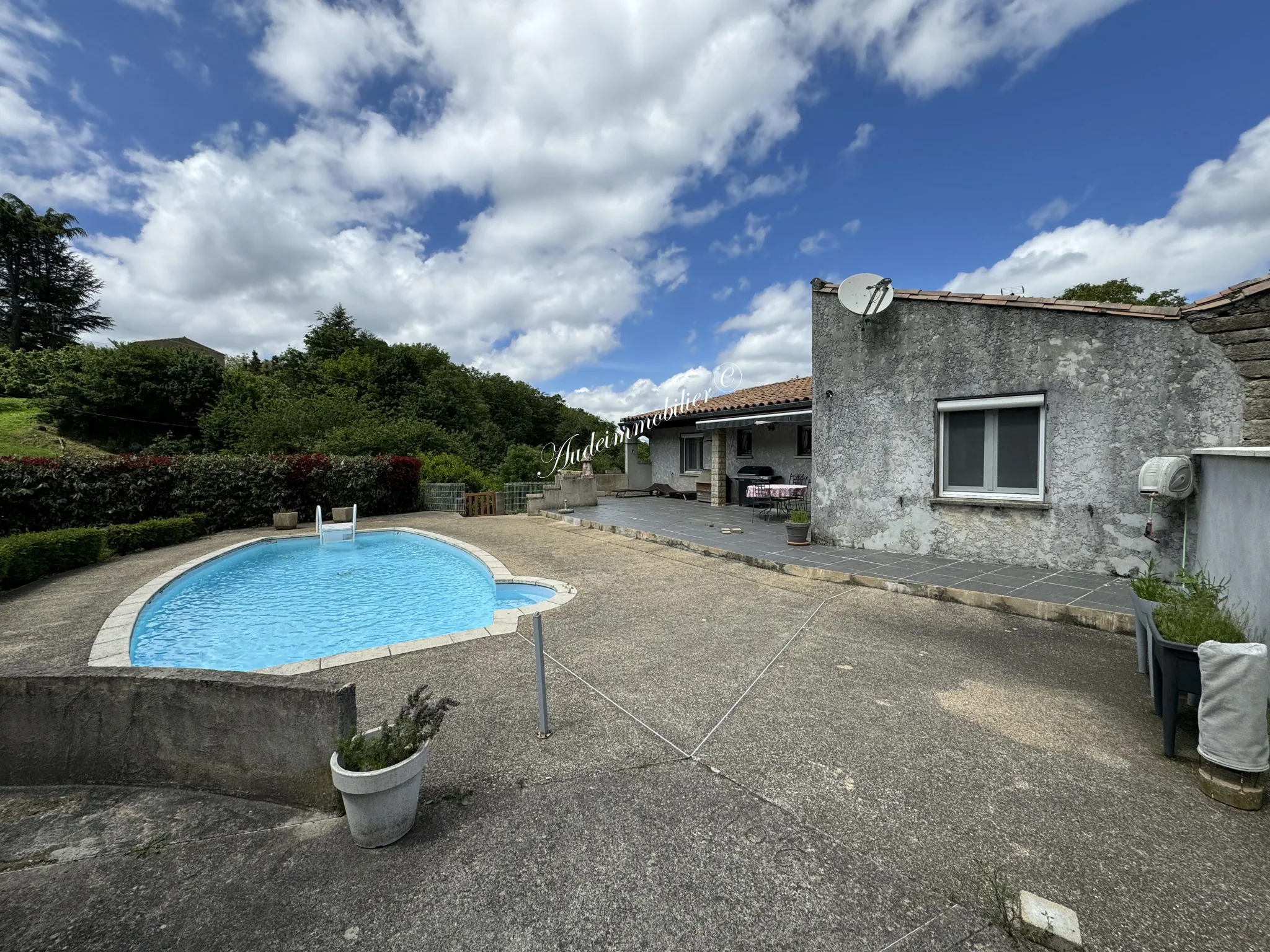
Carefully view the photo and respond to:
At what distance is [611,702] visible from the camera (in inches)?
150

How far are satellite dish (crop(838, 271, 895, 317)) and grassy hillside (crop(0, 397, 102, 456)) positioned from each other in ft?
97.9

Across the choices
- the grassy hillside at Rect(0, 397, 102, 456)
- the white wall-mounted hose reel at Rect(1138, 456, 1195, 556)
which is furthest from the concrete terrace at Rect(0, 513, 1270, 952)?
the grassy hillside at Rect(0, 397, 102, 456)

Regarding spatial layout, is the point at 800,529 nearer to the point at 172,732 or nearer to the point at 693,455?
the point at 172,732

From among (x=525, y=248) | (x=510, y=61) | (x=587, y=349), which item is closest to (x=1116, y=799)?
(x=510, y=61)

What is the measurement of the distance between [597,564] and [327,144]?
10.5m

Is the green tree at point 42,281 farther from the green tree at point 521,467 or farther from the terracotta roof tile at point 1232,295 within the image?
the terracotta roof tile at point 1232,295

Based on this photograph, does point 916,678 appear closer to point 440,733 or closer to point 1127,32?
point 440,733

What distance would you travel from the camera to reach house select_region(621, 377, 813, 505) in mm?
14055

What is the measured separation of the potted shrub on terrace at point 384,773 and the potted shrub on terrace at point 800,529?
25.3ft

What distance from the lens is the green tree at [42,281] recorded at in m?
35.0

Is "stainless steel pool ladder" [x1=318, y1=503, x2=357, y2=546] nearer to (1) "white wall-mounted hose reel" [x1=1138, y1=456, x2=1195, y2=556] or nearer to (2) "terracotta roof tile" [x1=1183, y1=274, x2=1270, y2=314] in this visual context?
(1) "white wall-mounted hose reel" [x1=1138, y1=456, x2=1195, y2=556]

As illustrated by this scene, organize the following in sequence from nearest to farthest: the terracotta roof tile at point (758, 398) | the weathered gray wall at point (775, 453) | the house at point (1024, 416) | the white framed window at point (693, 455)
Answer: the house at point (1024, 416), the terracotta roof tile at point (758, 398), the weathered gray wall at point (775, 453), the white framed window at point (693, 455)

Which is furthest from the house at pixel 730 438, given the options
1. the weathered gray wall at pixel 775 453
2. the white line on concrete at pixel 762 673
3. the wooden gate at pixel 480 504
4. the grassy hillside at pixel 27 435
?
the grassy hillside at pixel 27 435

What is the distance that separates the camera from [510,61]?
7.99 metres
